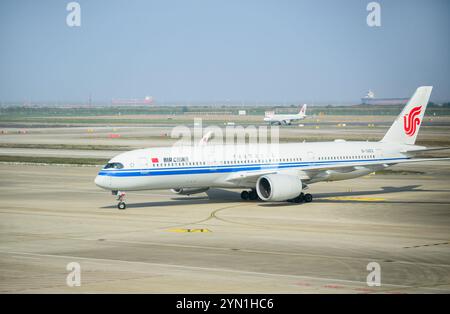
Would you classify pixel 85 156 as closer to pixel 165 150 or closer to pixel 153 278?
pixel 165 150

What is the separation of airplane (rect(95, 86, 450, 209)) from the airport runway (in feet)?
5.00

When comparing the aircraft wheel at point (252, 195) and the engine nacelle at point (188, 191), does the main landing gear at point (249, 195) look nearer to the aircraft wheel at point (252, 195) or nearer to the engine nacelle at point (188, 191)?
the aircraft wheel at point (252, 195)

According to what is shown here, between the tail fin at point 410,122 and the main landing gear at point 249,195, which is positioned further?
the tail fin at point 410,122

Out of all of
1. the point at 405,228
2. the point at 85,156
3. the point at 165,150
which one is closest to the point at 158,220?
the point at 165,150

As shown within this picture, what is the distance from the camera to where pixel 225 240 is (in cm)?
4019

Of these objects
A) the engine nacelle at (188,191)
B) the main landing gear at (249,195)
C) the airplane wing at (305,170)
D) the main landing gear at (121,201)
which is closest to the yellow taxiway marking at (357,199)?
the airplane wing at (305,170)

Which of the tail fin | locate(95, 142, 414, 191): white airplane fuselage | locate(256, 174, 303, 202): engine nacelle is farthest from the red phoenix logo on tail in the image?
locate(256, 174, 303, 202): engine nacelle

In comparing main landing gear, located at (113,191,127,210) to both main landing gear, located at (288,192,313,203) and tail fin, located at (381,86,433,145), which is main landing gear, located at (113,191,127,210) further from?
tail fin, located at (381,86,433,145)

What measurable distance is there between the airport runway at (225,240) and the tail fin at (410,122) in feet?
14.3

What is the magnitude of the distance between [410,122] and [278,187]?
53.7ft

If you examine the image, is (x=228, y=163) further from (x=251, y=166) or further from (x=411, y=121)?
(x=411, y=121)

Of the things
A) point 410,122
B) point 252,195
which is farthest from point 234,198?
point 410,122

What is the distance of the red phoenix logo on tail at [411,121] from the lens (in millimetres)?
61969

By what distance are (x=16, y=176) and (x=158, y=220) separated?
1280 inches
